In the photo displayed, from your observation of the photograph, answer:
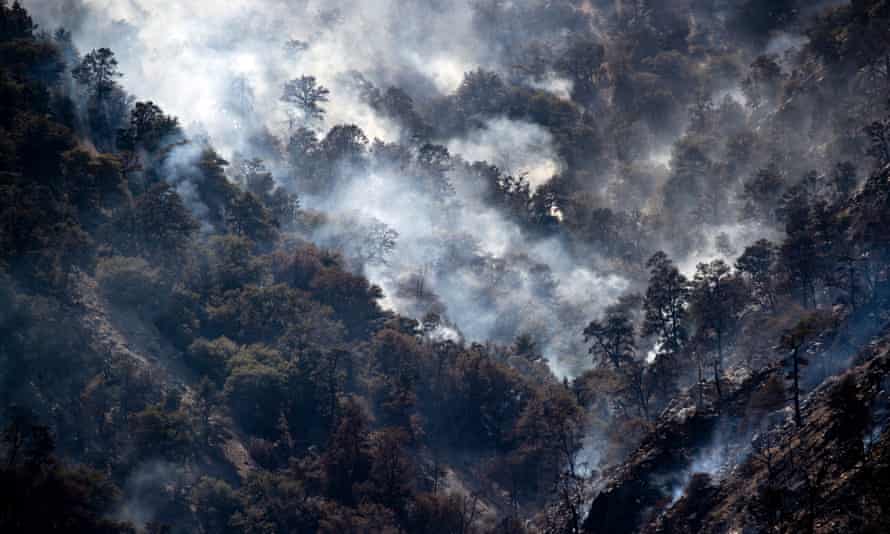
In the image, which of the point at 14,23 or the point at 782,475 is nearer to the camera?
the point at 782,475

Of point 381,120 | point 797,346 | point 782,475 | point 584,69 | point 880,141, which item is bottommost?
point 782,475

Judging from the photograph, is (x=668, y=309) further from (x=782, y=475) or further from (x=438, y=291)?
(x=438, y=291)

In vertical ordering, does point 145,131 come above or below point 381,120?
below

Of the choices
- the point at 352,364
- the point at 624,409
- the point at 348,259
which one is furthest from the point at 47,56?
the point at 624,409

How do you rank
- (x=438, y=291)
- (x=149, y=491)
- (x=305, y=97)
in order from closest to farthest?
(x=149, y=491) → (x=438, y=291) → (x=305, y=97)

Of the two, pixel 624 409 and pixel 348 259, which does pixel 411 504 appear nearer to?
pixel 624 409

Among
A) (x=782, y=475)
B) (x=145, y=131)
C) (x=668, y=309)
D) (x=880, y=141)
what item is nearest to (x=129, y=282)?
(x=145, y=131)

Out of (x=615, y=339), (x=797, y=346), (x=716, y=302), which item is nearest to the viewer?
(x=797, y=346)
